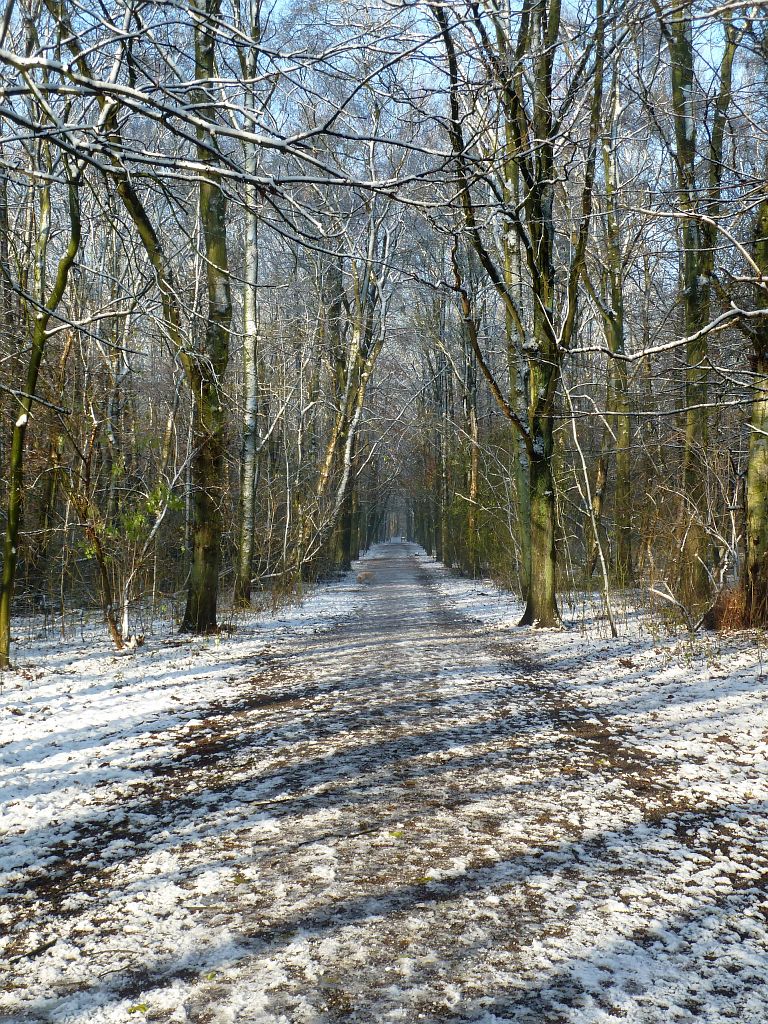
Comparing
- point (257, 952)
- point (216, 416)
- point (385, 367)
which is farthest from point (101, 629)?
point (385, 367)

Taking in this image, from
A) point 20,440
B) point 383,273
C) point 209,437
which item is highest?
point 383,273

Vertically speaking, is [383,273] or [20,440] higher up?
[383,273]

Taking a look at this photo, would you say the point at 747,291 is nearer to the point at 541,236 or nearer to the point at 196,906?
the point at 541,236

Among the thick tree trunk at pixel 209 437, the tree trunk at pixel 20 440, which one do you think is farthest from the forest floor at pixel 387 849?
the thick tree trunk at pixel 209 437

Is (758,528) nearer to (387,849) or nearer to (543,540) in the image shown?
(543,540)

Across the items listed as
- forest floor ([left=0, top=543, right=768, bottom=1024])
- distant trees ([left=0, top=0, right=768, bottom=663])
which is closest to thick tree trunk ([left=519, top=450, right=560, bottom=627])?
distant trees ([left=0, top=0, right=768, bottom=663])

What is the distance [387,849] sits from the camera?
3.85m

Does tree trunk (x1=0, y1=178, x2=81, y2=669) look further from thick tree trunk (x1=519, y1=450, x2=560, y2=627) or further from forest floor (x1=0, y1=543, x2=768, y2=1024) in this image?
thick tree trunk (x1=519, y1=450, x2=560, y2=627)

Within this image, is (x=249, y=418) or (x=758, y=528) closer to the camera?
(x=758, y=528)

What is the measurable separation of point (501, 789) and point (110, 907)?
7.83ft

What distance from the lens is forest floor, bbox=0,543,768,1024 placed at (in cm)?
267

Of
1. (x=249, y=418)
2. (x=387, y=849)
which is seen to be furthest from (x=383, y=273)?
(x=387, y=849)

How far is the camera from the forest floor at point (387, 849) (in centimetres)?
267

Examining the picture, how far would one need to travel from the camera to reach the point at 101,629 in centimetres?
1291
